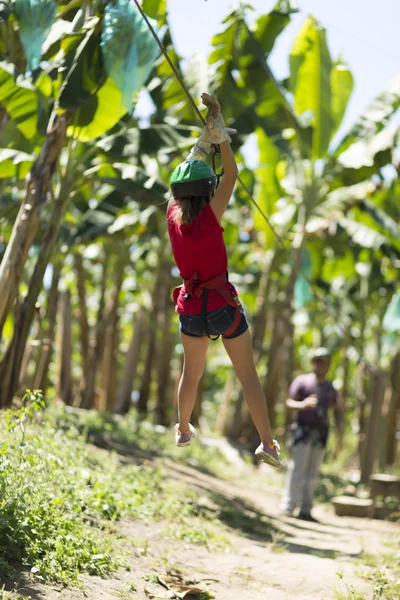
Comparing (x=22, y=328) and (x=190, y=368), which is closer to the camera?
(x=190, y=368)

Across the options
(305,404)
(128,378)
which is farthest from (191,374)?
(128,378)

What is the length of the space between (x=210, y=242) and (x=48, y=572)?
6.10ft

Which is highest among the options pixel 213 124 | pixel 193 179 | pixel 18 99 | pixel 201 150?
pixel 18 99

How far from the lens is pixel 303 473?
26.9 ft

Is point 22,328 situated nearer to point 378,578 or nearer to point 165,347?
point 378,578

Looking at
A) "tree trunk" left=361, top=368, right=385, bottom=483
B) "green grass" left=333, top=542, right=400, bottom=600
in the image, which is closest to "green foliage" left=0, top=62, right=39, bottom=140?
"tree trunk" left=361, top=368, right=385, bottom=483

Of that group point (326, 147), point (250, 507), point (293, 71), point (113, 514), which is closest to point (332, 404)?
point (250, 507)

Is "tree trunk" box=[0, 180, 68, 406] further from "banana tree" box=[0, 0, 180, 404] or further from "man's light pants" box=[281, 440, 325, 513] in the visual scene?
"man's light pants" box=[281, 440, 325, 513]

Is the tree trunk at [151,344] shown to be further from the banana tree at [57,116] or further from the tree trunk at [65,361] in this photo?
the banana tree at [57,116]

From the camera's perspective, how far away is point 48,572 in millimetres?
3729

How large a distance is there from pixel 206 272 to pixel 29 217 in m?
3.11

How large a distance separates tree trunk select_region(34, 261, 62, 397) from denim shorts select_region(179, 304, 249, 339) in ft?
13.2

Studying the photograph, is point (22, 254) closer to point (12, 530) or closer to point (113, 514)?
point (113, 514)

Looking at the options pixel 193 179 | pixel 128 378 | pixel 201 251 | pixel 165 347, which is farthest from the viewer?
pixel 165 347
